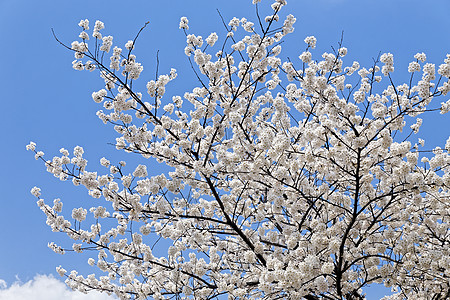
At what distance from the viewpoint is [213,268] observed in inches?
292

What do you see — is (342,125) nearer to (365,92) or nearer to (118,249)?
(365,92)

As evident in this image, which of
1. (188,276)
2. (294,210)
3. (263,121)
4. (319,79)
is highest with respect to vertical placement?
(263,121)

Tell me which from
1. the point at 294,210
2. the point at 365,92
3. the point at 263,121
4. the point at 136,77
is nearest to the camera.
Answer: the point at 136,77

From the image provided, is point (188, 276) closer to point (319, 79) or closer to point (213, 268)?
point (213, 268)

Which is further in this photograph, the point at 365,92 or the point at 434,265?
the point at 365,92

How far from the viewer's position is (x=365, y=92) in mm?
7031

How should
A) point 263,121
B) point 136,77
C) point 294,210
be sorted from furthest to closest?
1. point 263,121
2. point 294,210
3. point 136,77

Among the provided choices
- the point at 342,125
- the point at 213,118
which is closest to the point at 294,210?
the point at 342,125

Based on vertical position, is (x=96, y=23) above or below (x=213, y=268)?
above

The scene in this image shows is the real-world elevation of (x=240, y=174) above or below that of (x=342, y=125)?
below

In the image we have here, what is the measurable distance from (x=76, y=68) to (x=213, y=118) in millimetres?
2194

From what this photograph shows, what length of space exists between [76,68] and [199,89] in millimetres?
2243

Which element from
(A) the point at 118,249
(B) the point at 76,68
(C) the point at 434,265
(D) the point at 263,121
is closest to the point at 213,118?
(D) the point at 263,121

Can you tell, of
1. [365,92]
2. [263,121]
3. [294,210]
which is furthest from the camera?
[263,121]
